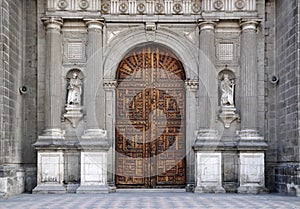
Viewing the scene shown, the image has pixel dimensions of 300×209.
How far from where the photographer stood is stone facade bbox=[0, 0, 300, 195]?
17062 millimetres

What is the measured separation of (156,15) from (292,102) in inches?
187

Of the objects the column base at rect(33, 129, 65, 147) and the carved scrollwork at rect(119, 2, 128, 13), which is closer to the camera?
the column base at rect(33, 129, 65, 147)

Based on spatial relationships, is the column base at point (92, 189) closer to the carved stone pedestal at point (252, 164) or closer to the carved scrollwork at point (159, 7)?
the carved stone pedestal at point (252, 164)

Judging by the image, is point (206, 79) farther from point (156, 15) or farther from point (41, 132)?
point (41, 132)

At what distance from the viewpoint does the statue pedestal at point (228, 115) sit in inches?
690

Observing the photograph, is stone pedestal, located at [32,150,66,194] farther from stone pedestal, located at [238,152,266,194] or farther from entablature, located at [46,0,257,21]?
stone pedestal, located at [238,152,266,194]

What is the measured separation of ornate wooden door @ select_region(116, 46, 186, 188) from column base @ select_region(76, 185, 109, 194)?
1.03 m

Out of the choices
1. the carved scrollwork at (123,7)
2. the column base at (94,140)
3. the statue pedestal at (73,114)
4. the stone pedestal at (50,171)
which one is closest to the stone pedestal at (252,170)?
the column base at (94,140)

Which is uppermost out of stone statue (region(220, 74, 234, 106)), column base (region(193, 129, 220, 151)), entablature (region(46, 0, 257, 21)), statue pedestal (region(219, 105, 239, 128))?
entablature (region(46, 0, 257, 21))

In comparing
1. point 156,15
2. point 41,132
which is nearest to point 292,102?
point 156,15

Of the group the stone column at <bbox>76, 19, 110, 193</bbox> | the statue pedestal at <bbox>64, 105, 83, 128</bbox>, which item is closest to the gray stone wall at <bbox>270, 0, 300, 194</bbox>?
the stone column at <bbox>76, 19, 110, 193</bbox>

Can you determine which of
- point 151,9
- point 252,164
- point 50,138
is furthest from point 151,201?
point 151,9

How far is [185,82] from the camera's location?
17797 millimetres

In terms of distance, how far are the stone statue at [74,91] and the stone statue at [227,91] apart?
422 centimetres
